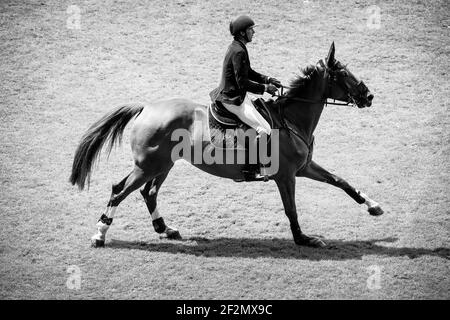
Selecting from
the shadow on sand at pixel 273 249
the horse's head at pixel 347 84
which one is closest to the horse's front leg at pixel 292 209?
the shadow on sand at pixel 273 249

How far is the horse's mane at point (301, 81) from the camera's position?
334 inches

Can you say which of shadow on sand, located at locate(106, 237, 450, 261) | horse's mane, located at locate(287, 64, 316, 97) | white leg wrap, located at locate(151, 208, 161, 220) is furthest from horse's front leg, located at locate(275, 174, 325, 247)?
white leg wrap, located at locate(151, 208, 161, 220)

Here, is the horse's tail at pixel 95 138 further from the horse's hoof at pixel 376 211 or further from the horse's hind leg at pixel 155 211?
the horse's hoof at pixel 376 211

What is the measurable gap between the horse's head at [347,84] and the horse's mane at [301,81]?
0.27 m

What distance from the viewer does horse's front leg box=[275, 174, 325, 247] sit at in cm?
847

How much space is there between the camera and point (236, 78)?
8.12 meters

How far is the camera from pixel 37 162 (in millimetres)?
11273

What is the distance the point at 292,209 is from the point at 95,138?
10.8 feet

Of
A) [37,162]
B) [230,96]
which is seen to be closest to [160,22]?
[37,162]

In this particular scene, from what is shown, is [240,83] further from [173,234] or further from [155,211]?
[173,234]

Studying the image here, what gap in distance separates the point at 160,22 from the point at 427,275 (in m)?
11.1

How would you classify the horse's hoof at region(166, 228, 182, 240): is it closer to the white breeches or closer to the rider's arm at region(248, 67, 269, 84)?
the white breeches
